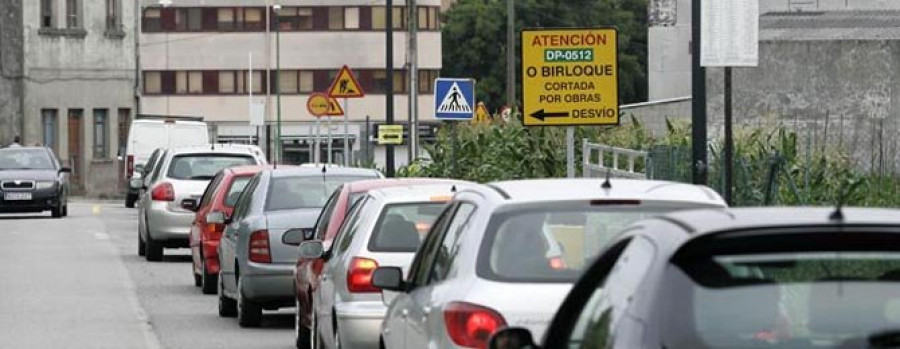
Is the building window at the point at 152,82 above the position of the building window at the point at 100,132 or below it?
above

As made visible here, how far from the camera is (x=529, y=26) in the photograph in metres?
103

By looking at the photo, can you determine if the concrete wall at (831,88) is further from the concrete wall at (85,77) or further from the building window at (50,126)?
the building window at (50,126)

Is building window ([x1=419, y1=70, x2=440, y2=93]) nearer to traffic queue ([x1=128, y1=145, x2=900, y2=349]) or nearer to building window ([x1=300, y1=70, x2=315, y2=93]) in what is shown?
building window ([x1=300, y1=70, x2=315, y2=93])

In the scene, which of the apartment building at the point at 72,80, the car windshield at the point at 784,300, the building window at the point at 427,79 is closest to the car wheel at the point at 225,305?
the car windshield at the point at 784,300

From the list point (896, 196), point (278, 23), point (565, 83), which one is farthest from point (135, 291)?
point (278, 23)

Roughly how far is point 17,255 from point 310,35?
70.0m

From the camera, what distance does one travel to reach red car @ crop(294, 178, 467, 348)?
15500 millimetres

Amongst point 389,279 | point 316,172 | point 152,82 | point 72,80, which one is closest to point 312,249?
point 389,279

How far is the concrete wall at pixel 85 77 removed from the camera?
81.2 metres

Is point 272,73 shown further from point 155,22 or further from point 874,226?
point 874,226

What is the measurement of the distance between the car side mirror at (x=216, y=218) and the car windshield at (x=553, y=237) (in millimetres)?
11662

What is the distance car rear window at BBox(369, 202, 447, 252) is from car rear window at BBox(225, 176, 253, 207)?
9585 millimetres

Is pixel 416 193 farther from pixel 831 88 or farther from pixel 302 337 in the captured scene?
pixel 831 88

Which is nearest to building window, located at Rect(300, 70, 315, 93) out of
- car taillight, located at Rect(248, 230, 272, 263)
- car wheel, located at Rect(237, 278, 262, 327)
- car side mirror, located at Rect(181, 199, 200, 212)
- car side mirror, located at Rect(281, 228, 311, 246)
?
car side mirror, located at Rect(181, 199, 200, 212)
